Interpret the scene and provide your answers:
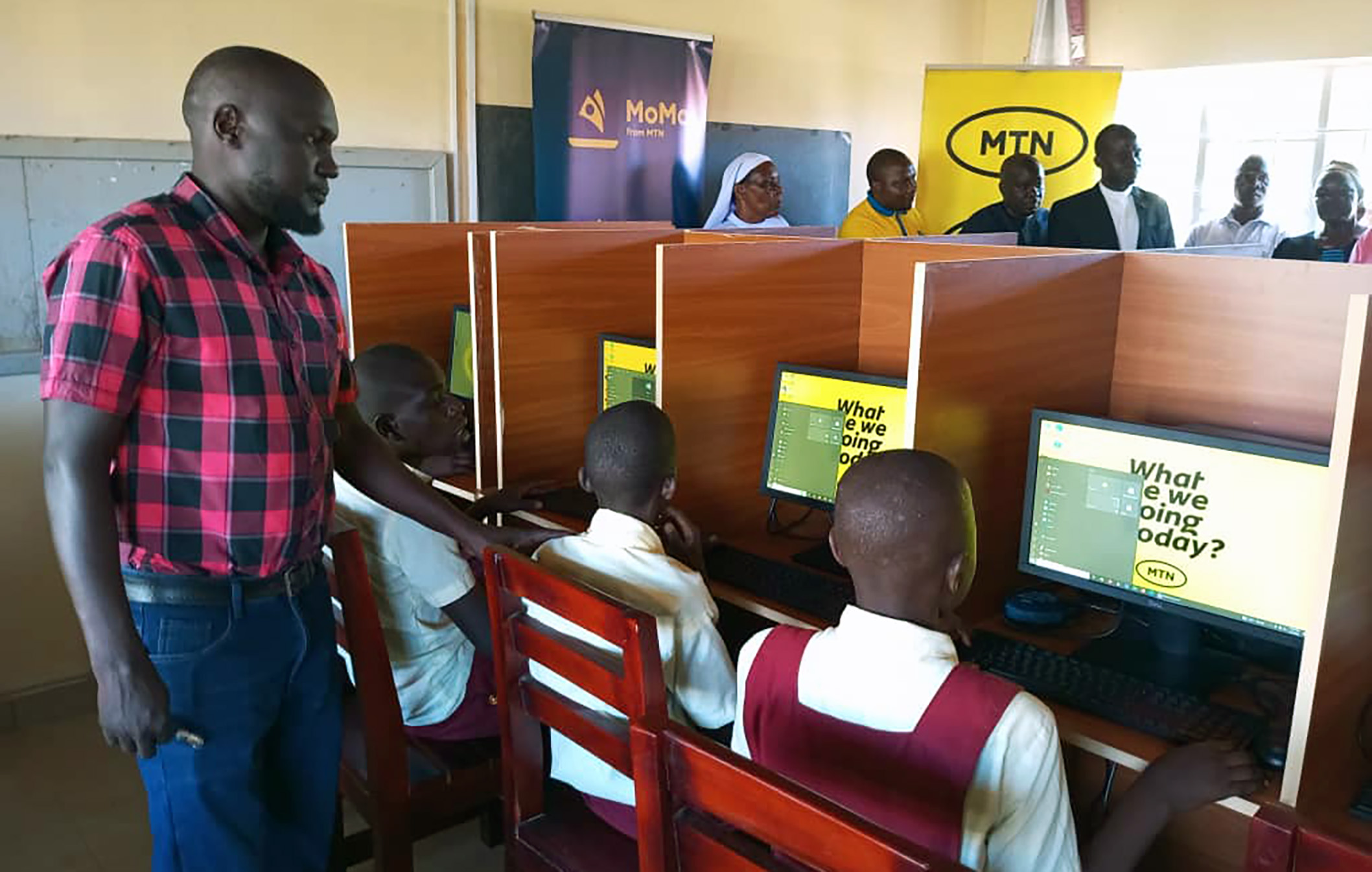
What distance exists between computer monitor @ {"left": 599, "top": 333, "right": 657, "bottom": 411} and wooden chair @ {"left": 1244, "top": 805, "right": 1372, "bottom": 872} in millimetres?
1741

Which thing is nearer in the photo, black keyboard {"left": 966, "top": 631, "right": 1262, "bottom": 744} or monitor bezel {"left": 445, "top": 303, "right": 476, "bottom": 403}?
black keyboard {"left": 966, "top": 631, "right": 1262, "bottom": 744}

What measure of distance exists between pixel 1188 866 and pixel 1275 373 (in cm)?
81

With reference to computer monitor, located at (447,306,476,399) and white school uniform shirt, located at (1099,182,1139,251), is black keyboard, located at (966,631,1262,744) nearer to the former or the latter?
computer monitor, located at (447,306,476,399)

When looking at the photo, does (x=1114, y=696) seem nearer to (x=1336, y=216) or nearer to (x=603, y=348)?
(x=603, y=348)

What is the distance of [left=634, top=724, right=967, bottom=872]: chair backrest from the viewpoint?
813mm

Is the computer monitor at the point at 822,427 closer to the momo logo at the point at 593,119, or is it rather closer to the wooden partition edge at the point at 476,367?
the wooden partition edge at the point at 476,367

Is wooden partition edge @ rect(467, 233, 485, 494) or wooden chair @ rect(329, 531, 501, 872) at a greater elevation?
wooden partition edge @ rect(467, 233, 485, 494)

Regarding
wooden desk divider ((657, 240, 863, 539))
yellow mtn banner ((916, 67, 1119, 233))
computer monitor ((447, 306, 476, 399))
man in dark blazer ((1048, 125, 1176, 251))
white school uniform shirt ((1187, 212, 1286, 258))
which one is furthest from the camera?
yellow mtn banner ((916, 67, 1119, 233))

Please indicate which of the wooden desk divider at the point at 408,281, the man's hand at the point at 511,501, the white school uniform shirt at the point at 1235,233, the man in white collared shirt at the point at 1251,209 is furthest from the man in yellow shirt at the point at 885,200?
the man's hand at the point at 511,501

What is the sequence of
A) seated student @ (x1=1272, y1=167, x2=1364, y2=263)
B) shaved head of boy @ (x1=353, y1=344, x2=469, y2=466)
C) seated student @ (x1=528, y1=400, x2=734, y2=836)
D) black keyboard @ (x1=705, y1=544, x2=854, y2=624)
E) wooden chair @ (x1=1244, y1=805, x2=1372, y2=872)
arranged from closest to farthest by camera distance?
wooden chair @ (x1=1244, y1=805, x2=1372, y2=872), seated student @ (x1=528, y1=400, x2=734, y2=836), black keyboard @ (x1=705, y1=544, x2=854, y2=624), shaved head of boy @ (x1=353, y1=344, x2=469, y2=466), seated student @ (x1=1272, y1=167, x2=1364, y2=263)

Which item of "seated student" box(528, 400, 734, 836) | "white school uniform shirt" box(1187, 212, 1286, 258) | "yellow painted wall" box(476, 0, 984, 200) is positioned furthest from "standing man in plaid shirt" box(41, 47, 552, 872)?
"white school uniform shirt" box(1187, 212, 1286, 258)

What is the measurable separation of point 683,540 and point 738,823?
3.79ft

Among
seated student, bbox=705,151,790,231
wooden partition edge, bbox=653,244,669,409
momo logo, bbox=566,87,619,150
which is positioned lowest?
wooden partition edge, bbox=653,244,669,409

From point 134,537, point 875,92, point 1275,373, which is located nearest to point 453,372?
point 134,537
